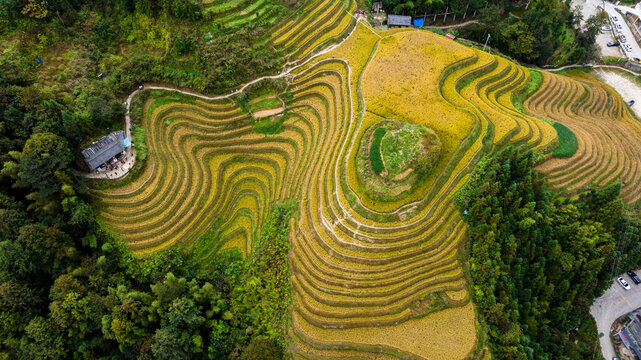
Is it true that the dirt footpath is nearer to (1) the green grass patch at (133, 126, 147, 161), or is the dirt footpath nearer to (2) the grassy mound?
(2) the grassy mound

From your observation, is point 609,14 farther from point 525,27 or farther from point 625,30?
point 525,27

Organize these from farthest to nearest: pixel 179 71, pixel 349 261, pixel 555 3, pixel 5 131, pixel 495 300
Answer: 1. pixel 555 3
2. pixel 179 71
3. pixel 5 131
4. pixel 349 261
5. pixel 495 300

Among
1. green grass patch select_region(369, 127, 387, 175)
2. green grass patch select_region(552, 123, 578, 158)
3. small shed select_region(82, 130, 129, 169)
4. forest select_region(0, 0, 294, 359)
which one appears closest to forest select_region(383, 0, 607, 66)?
green grass patch select_region(552, 123, 578, 158)

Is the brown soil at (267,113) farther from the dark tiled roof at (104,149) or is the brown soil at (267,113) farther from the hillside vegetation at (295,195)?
the dark tiled roof at (104,149)

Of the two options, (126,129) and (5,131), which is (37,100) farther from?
(126,129)

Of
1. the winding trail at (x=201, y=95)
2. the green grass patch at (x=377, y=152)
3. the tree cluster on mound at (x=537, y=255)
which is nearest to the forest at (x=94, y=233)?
the winding trail at (x=201, y=95)

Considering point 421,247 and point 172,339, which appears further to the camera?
point 421,247

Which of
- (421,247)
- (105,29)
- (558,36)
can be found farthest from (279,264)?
(558,36)
